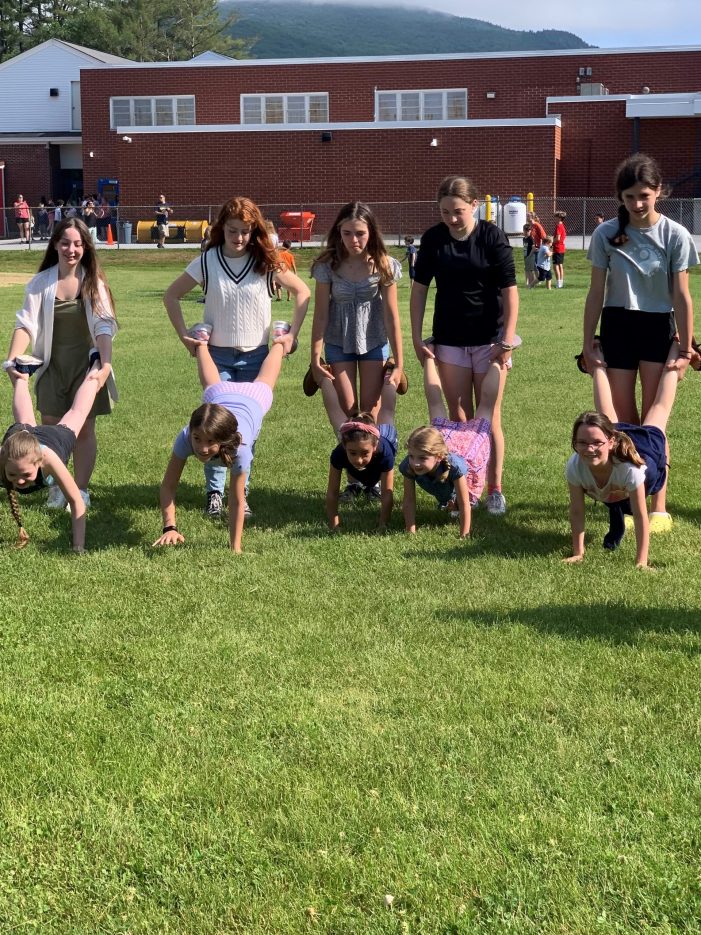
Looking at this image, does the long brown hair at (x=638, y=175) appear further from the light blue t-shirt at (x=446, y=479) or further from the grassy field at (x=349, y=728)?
the grassy field at (x=349, y=728)

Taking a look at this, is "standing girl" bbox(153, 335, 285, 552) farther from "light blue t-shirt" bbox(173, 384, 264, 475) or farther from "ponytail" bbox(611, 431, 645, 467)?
"ponytail" bbox(611, 431, 645, 467)

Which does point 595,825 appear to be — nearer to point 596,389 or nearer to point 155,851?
point 155,851

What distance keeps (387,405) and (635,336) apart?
172 cm

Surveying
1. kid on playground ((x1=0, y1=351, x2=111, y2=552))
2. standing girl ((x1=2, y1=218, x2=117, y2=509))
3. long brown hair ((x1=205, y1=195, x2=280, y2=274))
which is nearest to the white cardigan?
standing girl ((x1=2, y1=218, x2=117, y2=509))

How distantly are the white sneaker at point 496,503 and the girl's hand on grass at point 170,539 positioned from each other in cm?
204

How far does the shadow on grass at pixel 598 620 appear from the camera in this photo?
5.16 metres

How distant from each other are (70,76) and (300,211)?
25831 millimetres

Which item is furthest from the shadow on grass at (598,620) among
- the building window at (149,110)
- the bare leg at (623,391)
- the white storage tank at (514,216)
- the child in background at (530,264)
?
the building window at (149,110)

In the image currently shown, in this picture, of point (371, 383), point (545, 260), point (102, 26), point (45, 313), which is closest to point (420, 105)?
point (545, 260)

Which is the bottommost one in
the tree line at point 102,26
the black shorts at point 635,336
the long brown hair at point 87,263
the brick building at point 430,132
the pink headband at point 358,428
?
the pink headband at point 358,428

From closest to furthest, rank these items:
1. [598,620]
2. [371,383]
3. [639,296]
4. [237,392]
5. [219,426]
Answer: [598,620] < [219,426] < [639,296] < [237,392] < [371,383]

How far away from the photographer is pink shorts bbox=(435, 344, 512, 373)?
286 inches

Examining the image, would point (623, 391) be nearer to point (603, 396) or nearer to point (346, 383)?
point (603, 396)

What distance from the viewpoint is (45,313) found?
7270 mm
